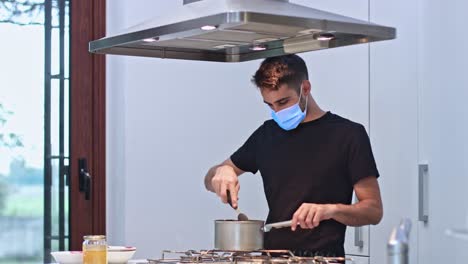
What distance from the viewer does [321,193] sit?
266cm

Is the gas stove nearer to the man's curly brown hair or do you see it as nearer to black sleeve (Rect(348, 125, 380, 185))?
black sleeve (Rect(348, 125, 380, 185))

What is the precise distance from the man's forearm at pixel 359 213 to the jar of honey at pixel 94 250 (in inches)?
26.5

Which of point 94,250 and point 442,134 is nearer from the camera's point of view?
point 94,250

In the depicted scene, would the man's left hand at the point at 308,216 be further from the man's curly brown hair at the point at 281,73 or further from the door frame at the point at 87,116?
the door frame at the point at 87,116

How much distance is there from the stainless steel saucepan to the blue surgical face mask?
0.50 m

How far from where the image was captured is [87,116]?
3744 mm

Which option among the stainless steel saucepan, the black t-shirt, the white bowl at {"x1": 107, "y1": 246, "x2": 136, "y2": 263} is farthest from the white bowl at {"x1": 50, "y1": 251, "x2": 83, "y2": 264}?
the black t-shirt

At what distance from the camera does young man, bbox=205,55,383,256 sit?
2574 mm

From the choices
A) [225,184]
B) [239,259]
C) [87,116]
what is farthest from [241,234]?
[87,116]

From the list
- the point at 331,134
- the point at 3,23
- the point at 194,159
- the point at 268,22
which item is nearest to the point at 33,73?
the point at 3,23

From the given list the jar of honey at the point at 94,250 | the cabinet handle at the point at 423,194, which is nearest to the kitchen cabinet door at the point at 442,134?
the cabinet handle at the point at 423,194

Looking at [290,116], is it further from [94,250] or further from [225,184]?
[94,250]

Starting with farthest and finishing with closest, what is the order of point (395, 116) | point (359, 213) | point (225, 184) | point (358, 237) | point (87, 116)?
point (87, 116), point (358, 237), point (395, 116), point (225, 184), point (359, 213)

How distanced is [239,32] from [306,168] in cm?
55
